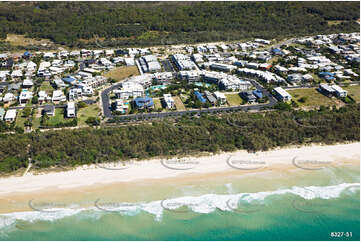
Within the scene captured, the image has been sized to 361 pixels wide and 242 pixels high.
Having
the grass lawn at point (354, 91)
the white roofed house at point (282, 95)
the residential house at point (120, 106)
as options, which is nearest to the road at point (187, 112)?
the residential house at point (120, 106)

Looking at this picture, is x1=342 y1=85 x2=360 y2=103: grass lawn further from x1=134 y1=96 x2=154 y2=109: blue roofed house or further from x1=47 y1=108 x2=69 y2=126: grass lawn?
x1=47 y1=108 x2=69 y2=126: grass lawn

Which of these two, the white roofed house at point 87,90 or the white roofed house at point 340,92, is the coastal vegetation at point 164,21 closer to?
the white roofed house at point 87,90

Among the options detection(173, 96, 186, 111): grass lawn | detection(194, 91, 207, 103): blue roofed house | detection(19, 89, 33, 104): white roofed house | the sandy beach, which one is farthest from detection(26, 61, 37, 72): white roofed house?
the sandy beach

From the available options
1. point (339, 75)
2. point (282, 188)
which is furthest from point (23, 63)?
point (339, 75)

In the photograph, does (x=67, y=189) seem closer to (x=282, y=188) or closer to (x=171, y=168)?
(x=171, y=168)

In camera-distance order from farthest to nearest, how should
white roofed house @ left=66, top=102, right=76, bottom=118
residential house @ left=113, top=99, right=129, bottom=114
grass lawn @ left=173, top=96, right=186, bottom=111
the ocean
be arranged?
grass lawn @ left=173, top=96, right=186, bottom=111, residential house @ left=113, top=99, right=129, bottom=114, white roofed house @ left=66, top=102, right=76, bottom=118, the ocean

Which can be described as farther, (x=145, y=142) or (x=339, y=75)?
(x=339, y=75)
